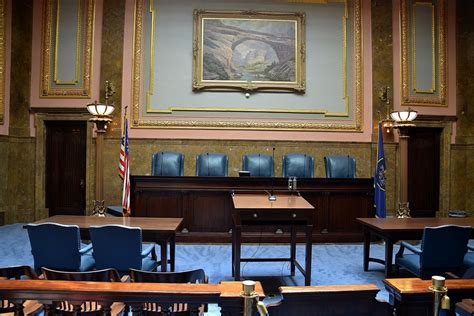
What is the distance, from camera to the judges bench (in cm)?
619

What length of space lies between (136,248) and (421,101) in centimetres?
747

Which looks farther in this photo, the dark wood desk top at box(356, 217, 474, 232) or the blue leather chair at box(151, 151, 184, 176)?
the blue leather chair at box(151, 151, 184, 176)

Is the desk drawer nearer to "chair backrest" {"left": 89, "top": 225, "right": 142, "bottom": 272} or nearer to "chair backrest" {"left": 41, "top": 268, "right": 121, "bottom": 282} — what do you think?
"chair backrest" {"left": 89, "top": 225, "right": 142, "bottom": 272}

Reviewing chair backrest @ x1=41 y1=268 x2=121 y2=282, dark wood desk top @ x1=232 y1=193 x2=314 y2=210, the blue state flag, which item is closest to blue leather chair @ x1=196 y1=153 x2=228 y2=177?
the blue state flag

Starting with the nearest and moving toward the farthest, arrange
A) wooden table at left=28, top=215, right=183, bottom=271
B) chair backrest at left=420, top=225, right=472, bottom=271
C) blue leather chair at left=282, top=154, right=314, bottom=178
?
chair backrest at left=420, top=225, right=472, bottom=271, wooden table at left=28, top=215, right=183, bottom=271, blue leather chair at left=282, top=154, right=314, bottom=178

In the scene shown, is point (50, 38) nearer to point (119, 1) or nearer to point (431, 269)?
point (119, 1)

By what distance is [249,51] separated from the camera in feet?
28.0

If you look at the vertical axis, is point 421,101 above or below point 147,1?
below

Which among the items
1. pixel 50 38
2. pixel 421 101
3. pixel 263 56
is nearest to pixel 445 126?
pixel 421 101

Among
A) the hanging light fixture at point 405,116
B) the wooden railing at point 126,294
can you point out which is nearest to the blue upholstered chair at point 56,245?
the wooden railing at point 126,294

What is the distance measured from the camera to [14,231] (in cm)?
739

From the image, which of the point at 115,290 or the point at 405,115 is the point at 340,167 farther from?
the point at 115,290

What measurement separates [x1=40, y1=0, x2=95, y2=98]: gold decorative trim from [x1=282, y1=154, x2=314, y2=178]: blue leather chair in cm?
446

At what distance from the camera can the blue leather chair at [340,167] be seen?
25.6ft
